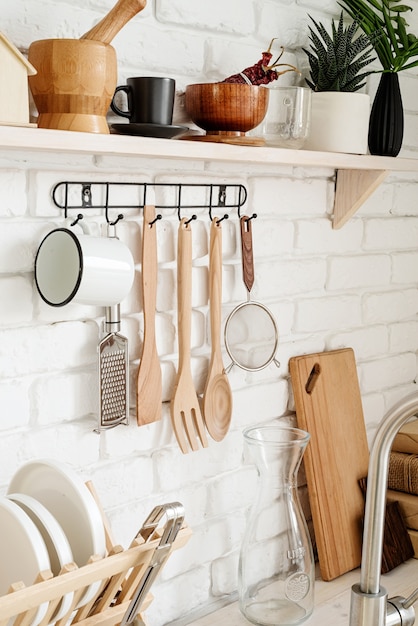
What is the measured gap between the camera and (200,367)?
4.65ft

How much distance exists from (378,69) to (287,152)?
0.46 metres

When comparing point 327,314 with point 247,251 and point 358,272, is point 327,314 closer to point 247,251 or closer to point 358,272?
point 358,272

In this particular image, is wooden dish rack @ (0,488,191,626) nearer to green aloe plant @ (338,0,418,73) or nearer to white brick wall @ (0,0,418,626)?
white brick wall @ (0,0,418,626)

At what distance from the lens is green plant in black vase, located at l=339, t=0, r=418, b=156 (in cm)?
151

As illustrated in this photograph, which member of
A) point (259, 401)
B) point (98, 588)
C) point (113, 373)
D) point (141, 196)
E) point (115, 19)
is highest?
point (115, 19)

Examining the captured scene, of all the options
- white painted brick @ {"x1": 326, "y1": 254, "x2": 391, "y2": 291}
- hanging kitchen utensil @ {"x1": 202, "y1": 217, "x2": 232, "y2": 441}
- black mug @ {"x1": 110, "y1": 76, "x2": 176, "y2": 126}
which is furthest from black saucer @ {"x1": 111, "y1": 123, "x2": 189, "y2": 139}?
white painted brick @ {"x1": 326, "y1": 254, "x2": 391, "y2": 291}

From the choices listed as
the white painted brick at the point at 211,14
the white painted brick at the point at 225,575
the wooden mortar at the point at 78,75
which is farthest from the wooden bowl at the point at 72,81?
the white painted brick at the point at 225,575

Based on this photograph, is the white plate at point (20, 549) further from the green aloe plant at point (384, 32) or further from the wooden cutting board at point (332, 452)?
the green aloe plant at point (384, 32)

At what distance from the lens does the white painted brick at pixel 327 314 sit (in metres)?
1.58

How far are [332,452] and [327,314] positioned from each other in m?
0.26

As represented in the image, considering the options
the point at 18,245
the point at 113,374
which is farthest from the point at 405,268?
the point at 18,245

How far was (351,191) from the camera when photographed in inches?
61.9

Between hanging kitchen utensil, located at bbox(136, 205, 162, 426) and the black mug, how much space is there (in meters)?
0.15

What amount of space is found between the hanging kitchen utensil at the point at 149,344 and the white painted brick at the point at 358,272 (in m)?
0.46
